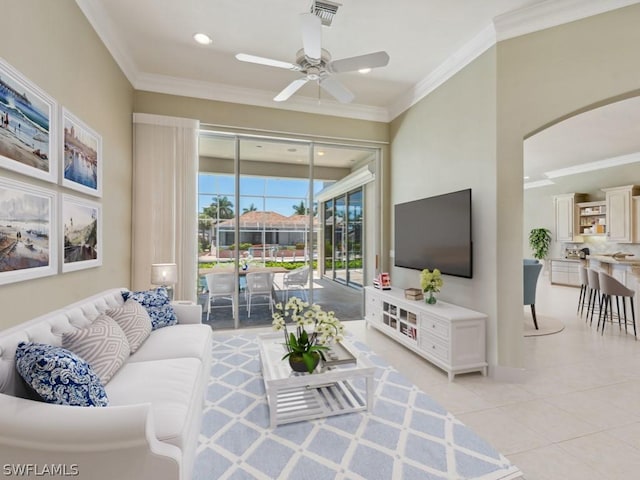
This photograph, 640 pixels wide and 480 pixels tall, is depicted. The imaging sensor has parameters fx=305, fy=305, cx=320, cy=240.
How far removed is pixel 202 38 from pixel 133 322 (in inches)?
111

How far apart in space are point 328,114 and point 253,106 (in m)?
1.12

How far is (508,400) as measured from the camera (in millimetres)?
2502

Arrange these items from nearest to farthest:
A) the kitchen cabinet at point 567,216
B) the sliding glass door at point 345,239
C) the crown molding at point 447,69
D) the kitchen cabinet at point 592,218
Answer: the crown molding at point 447,69 → the sliding glass door at point 345,239 → the kitchen cabinet at point 592,218 → the kitchen cabinet at point 567,216

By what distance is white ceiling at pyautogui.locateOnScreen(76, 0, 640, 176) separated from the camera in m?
2.69

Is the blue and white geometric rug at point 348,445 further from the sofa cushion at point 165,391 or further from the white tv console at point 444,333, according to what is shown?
the white tv console at point 444,333

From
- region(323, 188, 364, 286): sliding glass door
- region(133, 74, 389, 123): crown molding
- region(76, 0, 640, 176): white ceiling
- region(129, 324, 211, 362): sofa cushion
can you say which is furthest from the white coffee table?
region(133, 74, 389, 123): crown molding

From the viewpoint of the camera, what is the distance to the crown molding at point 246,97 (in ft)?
13.0

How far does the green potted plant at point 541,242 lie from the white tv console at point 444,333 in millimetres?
7703

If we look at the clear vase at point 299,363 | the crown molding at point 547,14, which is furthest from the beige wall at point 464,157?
the clear vase at point 299,363

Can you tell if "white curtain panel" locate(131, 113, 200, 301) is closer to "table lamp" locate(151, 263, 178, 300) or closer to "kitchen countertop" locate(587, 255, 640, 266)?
"table lamp" locate(151, 263, 178, 300)

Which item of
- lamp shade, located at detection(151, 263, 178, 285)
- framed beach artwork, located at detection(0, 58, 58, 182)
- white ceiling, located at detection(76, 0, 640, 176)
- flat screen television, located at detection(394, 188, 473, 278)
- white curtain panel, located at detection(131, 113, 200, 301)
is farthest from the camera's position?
white curtain panel, located at detection(131, 113, 200, 301)

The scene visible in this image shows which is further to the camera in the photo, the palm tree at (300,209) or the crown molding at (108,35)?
the palm tree at (300,209)

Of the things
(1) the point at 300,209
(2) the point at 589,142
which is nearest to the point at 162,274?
(1) the point at 300,209

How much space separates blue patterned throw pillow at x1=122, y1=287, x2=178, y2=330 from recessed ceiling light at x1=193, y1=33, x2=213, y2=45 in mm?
2601
